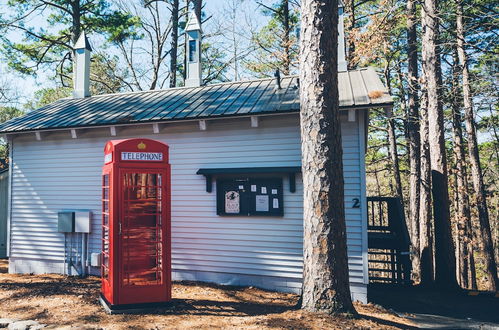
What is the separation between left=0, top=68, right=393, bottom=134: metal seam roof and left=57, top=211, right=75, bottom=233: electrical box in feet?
6.56

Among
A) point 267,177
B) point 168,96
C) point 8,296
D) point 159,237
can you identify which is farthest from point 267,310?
point 168,96

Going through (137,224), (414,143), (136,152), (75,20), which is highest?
(75,20)

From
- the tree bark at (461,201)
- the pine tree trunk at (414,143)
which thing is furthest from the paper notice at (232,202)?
the tree bark at (461,201)

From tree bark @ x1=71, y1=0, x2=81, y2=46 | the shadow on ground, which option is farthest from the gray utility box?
tree bark @ x1=71, y1=0, x2=81, y2=46

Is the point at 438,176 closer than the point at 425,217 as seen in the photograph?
Yes

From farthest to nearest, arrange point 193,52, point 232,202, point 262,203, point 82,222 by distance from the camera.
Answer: point 193,52
point 82,222
point 232,202
point 262,203

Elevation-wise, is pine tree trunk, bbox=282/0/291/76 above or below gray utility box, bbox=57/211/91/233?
above

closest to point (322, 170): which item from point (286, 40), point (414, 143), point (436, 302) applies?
point (436, 302)

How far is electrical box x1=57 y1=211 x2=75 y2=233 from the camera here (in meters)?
7.60

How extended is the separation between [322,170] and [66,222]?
20.1 ft

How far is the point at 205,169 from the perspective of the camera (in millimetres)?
6965

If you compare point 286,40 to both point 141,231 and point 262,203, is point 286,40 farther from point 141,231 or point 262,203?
point 141,231

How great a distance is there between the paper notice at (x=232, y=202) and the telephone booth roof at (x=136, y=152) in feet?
6.59

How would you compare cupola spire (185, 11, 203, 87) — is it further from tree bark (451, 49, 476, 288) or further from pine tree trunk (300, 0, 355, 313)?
tree bark (451, 49, 476, 288)
